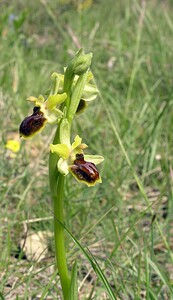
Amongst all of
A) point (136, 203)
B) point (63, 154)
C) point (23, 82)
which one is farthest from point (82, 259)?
point (23, 82)

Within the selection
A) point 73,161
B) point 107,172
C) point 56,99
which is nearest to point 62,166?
point 73,161

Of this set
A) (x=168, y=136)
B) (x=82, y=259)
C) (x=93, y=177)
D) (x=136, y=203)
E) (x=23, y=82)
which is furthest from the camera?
(x=23, y=82)

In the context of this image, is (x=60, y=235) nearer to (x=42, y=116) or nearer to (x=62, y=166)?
(x=62, y=166)

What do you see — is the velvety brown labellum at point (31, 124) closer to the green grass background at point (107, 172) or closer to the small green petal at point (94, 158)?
the small green petal at point (94, 158)

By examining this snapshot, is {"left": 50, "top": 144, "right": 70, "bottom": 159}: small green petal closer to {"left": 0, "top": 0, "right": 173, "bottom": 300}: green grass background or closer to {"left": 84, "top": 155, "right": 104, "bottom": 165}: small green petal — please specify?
{"left": 84, "top": 155, "right": 104, "bottom": 165}: small green petal

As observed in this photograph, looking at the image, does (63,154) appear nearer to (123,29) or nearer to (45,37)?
(123,29)

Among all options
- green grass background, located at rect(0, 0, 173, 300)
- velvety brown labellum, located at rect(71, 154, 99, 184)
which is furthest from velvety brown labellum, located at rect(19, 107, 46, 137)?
green grass background, located at rect(0, 0, 173, 300)

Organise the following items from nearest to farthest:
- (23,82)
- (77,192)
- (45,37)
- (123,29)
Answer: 1. (77,192)
2. (23,82)
3. (123,29)
4. (45,37)
